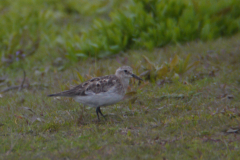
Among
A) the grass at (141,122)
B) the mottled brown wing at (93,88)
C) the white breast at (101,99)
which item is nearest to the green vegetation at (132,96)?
the grass at (141,122)

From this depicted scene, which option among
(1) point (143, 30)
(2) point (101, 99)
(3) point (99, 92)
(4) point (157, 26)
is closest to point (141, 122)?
(2) point (101, 99)

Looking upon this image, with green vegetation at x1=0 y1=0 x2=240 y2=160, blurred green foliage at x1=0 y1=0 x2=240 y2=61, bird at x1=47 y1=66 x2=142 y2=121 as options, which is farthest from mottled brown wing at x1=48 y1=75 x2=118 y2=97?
blurred green foliage at x1=0 y1=0 x2=240 y2=61

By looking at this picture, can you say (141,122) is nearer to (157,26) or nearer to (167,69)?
(167,69)

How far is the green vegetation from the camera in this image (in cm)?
484

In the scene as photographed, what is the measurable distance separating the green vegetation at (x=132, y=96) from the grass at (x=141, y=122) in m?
0.02

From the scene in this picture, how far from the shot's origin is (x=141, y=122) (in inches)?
226

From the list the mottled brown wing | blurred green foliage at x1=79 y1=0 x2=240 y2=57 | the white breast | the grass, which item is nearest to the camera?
the grass

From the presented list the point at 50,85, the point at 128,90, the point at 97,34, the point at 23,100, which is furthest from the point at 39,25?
the point at 128,90

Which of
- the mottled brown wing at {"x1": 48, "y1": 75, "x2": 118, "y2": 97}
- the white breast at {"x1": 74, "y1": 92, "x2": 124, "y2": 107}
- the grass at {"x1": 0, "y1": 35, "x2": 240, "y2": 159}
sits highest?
the mottled brown wing at {"x1": 48, "y1": 75, "x2": 118, "y2": 97}

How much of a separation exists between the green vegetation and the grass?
0.05ft

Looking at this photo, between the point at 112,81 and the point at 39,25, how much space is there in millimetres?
7771

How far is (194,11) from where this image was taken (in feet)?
35.2

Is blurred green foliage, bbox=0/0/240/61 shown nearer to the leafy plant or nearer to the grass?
the grass

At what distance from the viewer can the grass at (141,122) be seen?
185 inches
